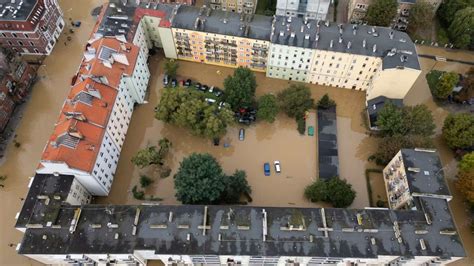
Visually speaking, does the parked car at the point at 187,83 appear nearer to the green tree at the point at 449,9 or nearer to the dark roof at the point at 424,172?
the dark roof at the point at 424,172

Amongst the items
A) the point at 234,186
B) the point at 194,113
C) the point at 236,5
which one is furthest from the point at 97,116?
the point at 236,5

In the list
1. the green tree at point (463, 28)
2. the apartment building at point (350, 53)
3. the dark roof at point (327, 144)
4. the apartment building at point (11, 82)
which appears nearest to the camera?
the dark roof at point (327, 144)

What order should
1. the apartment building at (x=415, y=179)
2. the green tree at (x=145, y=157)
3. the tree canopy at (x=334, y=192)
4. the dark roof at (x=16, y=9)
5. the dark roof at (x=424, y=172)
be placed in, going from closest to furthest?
the apartment building at (x=415, y=179)
the dark roof at (x=424, y=172)
the tree canopy at (x=334, y=192)
the green tree at (x=145, y=157)
the dark roof at (x=16, y=9)

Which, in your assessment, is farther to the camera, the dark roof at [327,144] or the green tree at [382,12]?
the green tree at [382,12]

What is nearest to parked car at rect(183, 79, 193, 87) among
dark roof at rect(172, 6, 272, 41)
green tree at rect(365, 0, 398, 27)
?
dark roof at rect(172, 6, 272, 41)

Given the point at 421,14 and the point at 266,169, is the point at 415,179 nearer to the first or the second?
the point at 266,169

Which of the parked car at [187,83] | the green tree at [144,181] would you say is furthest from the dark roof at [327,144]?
the green tree at [144,181]
